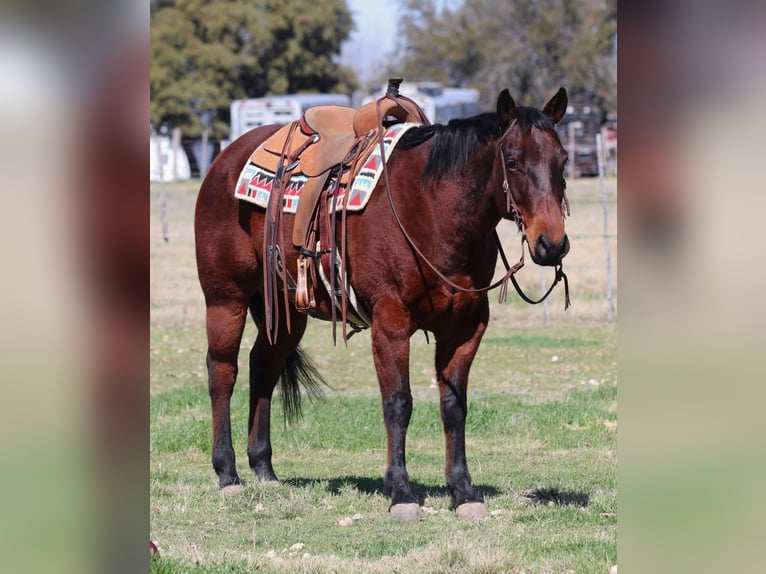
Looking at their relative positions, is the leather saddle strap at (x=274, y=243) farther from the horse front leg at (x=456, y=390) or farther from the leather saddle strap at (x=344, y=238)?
the horse front leg at (x=456, y=390)

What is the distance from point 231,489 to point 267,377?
2.77 feet

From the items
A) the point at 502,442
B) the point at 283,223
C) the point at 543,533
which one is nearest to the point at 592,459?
the point at 502,442

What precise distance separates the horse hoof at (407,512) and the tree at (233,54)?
1736 inches

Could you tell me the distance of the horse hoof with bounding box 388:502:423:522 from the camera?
19.6 ft

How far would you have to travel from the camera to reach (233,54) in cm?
5162

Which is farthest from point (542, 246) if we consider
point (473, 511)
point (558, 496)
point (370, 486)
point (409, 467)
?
point (409, 467)

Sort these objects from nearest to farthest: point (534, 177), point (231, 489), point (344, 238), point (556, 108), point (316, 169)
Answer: point (534, 177), point (556, 108), point (344, 238), point (316, 169), point (231, 489)

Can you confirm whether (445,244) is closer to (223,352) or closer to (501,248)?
(501,248)

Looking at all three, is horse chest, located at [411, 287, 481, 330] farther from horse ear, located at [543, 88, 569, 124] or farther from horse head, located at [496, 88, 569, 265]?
horse ear, located at [543, 88, 569, 124]

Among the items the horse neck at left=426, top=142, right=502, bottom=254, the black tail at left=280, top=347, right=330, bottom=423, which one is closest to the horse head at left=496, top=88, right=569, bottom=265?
the horse neck at left=426, top=142, right=502, bottom=254

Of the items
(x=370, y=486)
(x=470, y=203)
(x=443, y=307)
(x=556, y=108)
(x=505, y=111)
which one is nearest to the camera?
(x=505, y=111)

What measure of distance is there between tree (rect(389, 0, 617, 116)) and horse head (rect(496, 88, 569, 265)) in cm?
4259
